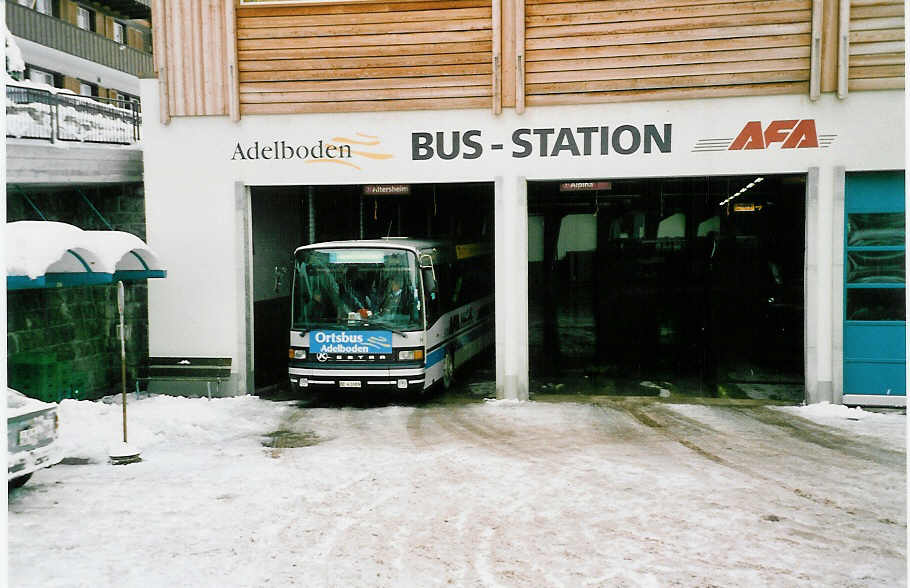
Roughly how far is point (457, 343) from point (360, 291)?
114 inches

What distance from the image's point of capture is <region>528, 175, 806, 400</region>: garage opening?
2197 cm

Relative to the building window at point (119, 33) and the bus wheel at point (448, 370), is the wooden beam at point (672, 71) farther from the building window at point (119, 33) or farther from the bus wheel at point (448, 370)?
the building window at point (119, 33)

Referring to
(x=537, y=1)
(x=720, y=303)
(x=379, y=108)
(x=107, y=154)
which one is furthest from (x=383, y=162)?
(x=720, y=303)

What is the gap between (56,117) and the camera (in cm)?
1374

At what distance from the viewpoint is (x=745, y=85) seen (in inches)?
535

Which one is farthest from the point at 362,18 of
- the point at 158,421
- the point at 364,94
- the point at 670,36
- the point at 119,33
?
the point at 119,33

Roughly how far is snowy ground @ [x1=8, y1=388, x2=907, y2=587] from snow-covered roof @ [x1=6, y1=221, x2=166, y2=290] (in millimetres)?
2045

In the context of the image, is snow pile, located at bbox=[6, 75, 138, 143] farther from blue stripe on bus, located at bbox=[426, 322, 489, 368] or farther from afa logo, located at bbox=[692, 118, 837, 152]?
afa logo, located at bbox=[692, 118, 837, 152]

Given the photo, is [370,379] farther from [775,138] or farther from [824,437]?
[775,138]

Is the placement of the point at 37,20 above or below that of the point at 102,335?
above

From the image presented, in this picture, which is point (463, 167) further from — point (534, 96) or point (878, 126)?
point (878, 126)

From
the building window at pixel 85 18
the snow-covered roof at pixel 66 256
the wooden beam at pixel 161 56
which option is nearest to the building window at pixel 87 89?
the building window at pixel 85 18

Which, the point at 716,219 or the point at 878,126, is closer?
the point at 878,126

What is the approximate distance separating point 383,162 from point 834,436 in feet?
26.6
